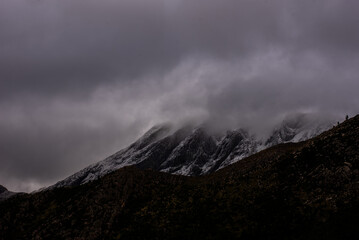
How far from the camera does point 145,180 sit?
68.9 meters

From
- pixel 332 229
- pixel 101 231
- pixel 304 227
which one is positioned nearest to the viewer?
pixel 332 229

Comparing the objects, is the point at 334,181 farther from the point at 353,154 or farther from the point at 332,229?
the point at 332,229

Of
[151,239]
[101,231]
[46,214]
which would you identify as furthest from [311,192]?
[46,214]

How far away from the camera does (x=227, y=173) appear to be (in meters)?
73.8

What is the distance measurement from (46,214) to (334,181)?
47.8m

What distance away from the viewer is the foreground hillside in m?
44.0

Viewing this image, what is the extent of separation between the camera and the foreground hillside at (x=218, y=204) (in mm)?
43969

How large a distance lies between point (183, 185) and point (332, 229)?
30.8 meters

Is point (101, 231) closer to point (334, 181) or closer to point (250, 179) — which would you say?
point (250, 179)

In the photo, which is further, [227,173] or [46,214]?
[227,173]

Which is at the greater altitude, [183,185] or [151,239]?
[183,185]

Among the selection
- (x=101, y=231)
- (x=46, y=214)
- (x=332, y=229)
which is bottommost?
(x=332, y=229)

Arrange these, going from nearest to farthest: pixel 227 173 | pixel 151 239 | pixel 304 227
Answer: pixel 304 227 < pixel 151 239 < pixel 227 173

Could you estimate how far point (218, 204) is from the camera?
53000mm
